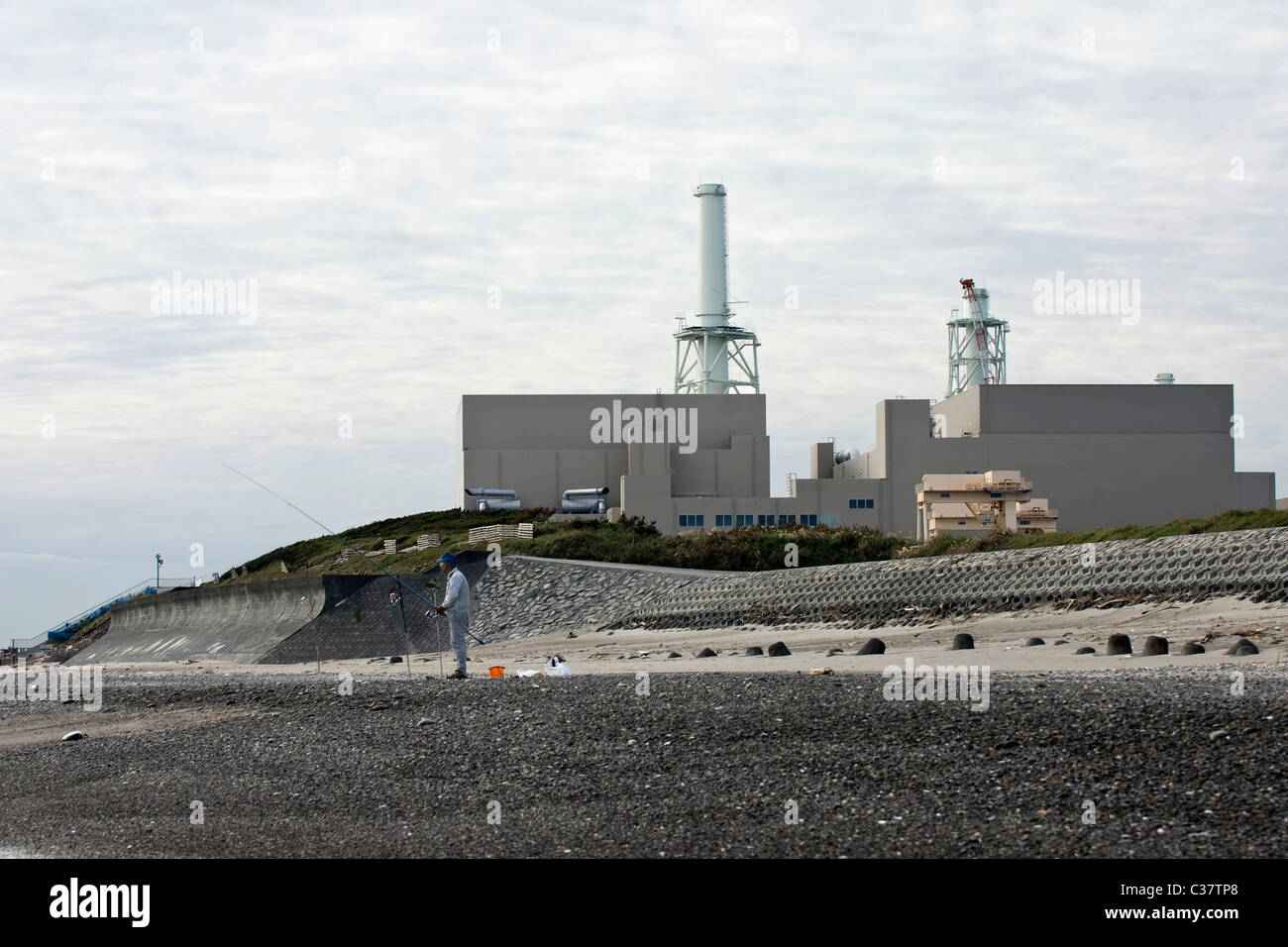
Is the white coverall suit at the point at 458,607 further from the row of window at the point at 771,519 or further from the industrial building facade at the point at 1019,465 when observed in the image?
the row of window at the point at 771,519

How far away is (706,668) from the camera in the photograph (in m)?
19.6

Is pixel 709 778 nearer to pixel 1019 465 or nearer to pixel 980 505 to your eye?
pixel 980 505

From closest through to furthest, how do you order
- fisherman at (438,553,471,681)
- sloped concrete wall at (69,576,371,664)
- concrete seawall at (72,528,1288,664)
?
fisherman at (438,553,471,681)
concrete seawall at (72,528,1288,664)
sloped concrete wall at (69,576,371,664)

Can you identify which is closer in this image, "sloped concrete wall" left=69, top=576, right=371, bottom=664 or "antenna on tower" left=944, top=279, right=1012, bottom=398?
"sloped concrete wall" left=69, top=576, right=371, bottom=664

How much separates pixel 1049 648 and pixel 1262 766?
11.3 m

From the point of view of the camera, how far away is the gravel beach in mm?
7918

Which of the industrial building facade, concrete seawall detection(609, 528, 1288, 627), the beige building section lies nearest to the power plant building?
the industrial building facade

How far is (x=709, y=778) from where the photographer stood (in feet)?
31.0

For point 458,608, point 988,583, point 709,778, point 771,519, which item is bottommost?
point 709,778

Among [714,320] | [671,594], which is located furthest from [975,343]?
[671,594]

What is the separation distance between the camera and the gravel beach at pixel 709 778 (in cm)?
792

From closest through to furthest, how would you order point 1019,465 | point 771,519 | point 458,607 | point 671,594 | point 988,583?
point 458,607, point 988,583, point 671,594, point 1019,465, point 771,519

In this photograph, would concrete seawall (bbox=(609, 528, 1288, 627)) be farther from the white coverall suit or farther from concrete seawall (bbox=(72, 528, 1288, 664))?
the white coverall suit
